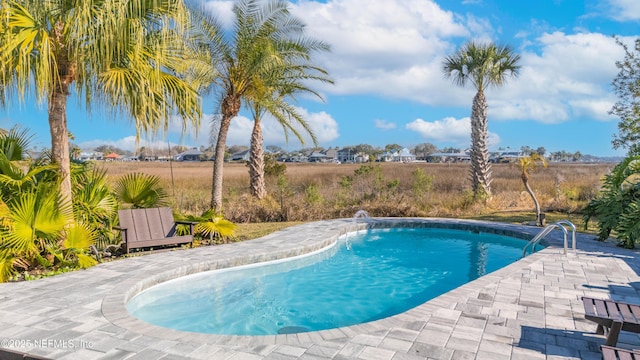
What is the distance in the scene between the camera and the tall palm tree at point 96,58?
626 cm

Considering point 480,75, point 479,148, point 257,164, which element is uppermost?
point 480,75

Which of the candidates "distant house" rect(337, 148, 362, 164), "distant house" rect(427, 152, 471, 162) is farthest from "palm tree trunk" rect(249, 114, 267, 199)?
"distant house" rect(337, 148, 362, 164)

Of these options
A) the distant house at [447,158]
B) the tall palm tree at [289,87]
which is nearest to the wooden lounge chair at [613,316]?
the tall palm tree at [289,87]

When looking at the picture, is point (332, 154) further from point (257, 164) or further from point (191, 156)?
point (257, 164)

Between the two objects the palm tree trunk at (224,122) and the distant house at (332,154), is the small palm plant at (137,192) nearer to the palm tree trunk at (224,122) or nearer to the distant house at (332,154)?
the palm tree trunk at (224,122)

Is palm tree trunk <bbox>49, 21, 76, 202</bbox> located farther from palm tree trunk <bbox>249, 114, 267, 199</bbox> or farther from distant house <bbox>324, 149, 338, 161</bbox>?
distant house <bbox>324, 149, 338, 161</bbox>

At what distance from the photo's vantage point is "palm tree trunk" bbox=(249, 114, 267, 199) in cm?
1560

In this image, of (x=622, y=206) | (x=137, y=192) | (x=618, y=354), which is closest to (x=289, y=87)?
(x=137, y=192)

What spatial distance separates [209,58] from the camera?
12.0 m

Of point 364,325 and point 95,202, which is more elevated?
point 95,202

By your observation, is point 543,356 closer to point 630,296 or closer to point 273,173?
point 630,296

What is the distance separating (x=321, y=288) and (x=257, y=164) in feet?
28.8

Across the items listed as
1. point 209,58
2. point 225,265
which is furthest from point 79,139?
point 225,265

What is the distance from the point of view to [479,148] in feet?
58.9
